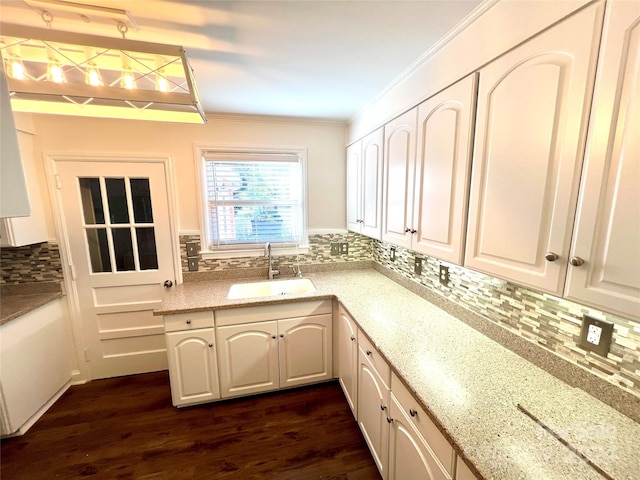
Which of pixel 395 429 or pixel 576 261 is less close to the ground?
pixel 576 261

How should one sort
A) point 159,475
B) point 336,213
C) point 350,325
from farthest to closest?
point 336,213, point 350,325, point 159,475

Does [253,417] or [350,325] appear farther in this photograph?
[253,417]

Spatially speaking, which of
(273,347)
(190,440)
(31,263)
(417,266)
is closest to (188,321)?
(273,347)

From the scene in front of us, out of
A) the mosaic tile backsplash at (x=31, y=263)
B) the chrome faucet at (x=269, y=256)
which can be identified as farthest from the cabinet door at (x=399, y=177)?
the mosaic tile backsplash at (x=31, y=263)

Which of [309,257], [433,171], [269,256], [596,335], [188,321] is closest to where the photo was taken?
[596,335]

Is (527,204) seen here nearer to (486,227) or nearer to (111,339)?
(486,227)

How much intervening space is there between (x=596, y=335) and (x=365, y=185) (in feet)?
5.20

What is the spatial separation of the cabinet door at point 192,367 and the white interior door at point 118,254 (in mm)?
650

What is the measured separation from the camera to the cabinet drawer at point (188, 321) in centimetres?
184

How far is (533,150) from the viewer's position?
2.85 ft

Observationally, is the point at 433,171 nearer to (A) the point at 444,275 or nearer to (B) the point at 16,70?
(A) the point at 444,275

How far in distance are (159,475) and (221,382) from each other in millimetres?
581

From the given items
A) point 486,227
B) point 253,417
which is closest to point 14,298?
point 253,417

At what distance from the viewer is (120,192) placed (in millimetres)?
2191
